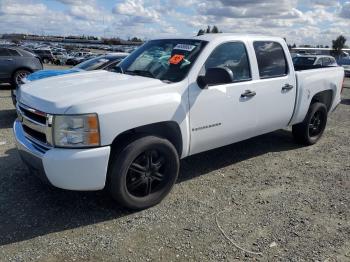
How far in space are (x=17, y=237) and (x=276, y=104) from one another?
3759mm

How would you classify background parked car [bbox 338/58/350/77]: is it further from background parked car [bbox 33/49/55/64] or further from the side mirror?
background parked car [bbox 33/49/55/64]

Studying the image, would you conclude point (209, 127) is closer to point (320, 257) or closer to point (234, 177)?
Result: point (234, 177)

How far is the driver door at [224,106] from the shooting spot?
14.6ft

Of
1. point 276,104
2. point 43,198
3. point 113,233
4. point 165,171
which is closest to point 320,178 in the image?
point 276,104

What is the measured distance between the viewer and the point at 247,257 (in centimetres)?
336

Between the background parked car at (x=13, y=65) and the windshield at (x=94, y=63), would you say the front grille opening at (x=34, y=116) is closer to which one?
the windshield at (x=94, y=63)

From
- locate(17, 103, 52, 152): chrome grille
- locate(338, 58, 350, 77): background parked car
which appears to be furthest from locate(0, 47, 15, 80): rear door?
locate(338, 58, 350, 77): background parked car

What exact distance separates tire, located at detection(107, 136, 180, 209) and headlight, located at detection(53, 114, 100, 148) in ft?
1.24

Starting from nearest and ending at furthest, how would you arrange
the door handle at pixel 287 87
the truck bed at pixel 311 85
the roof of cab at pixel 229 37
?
1. the roof of cab at pixel 229 37
2. the door handle at pixel 287 87
3. the truck bed at pixel 311 85

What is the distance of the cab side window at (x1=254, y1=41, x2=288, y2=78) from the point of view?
5340 millimetres

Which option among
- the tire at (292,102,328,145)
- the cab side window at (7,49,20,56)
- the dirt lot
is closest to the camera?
the dirt lot

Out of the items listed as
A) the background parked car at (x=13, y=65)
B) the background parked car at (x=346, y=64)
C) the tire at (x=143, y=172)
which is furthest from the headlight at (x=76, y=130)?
the background parked car at (x=346, y=64)

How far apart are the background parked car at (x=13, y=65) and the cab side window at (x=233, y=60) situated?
34.9ft

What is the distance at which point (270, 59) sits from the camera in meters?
5.55
